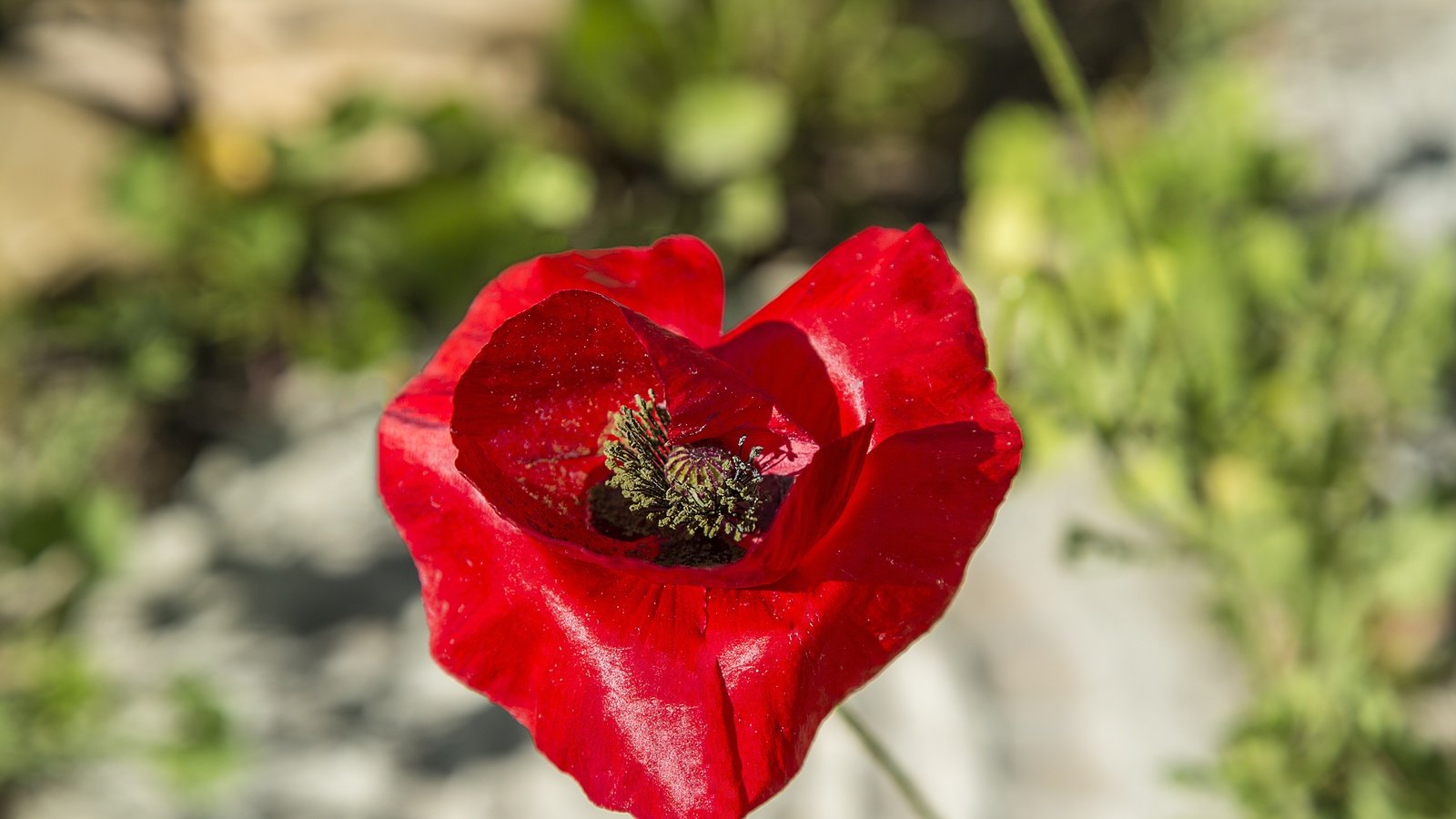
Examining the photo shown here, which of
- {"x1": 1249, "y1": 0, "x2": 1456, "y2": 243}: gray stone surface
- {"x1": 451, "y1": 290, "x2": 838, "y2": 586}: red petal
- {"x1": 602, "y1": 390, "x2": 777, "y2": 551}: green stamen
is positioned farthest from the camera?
{"x1": 1249, "y1": 0, "x2": 1456, "y2": 243}: gray stone surface

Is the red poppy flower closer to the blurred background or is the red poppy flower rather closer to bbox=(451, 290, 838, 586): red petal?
bbox=(451, 290, 838, 586): red petal

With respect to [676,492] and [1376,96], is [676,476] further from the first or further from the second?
[1376,96]

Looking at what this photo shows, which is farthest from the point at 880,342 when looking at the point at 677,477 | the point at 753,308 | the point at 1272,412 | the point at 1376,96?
the point at 1376,96

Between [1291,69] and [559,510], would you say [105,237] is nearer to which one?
[559,510]

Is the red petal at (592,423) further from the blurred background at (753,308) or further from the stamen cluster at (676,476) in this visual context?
the blurred background at (753,308)

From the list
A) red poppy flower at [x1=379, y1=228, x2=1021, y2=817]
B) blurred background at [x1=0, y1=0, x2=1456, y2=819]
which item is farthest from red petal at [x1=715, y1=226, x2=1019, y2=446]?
blurred background at [x1=0, y1=0, x2=1456, y2=819]

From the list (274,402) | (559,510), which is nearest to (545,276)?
(559,510)

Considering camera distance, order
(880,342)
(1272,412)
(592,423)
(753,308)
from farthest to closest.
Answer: (753,308) < (1272,412) < (592,423) < (880,342)
